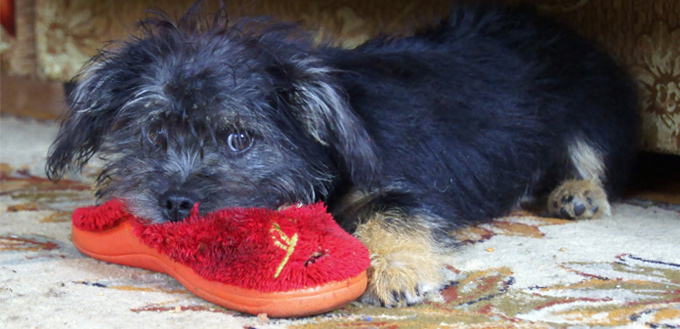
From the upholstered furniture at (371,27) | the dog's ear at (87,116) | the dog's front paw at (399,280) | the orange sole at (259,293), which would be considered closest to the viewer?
the orange sole at (259,293)

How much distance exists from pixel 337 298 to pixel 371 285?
0.18 metres

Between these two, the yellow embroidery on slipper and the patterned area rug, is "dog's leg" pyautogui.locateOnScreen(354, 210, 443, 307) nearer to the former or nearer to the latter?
the patterned area rug

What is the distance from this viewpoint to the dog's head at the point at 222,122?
211 cm

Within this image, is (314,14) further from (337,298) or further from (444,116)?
(337,298)

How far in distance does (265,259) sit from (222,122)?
1.61 ft

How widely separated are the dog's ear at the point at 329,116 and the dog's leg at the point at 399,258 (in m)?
0.15

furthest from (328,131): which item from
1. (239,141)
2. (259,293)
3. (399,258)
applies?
(259,293)

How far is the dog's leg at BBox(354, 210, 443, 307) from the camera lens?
1936 mm

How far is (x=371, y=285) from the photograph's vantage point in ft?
6.43

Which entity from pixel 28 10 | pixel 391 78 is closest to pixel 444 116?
pixel 391 78

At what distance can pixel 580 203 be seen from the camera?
300 centimetres

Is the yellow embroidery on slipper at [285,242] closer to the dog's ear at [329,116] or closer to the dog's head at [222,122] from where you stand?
the dog's head at [222,122]

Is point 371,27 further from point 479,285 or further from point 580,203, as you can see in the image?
point 479,285

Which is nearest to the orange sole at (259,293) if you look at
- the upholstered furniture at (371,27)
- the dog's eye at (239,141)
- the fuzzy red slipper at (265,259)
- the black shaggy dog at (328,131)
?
the fuzzy red slipper at (265,259)
